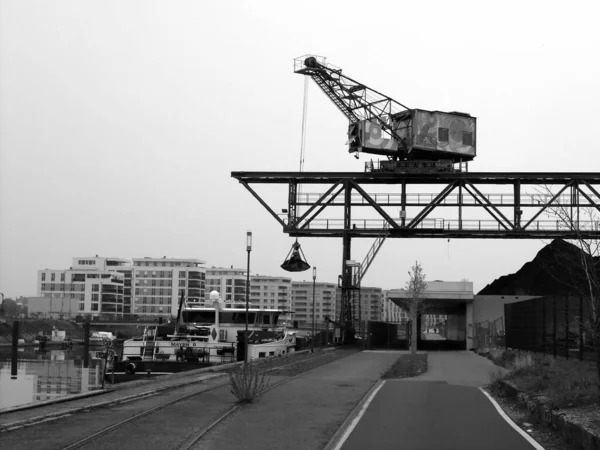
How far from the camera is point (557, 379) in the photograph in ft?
61.4

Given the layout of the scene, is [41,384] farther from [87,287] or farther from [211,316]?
[87,287]

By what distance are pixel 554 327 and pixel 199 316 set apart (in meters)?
28.7

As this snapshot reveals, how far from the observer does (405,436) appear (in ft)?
46.2

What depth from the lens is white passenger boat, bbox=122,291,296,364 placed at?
41312 millimetres

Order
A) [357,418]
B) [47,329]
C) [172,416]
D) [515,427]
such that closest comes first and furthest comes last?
[515,427], [172,416], [357,418], [47,329]

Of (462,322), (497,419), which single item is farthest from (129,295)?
(497,419)

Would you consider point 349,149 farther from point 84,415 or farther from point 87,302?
point 87,302

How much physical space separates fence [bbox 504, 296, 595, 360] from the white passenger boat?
1542cm

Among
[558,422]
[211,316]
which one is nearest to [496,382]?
[558,422]

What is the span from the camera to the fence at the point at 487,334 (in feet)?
147

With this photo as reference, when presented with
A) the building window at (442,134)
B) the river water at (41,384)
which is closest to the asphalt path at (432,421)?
the river water at (41,384)

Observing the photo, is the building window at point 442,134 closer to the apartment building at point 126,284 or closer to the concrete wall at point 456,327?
the concrete wall at point 456,327

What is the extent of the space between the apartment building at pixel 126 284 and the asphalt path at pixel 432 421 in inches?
5752

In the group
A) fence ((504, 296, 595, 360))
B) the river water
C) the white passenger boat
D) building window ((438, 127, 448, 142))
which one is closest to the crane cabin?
building window ((438, 127, 448, 142))
